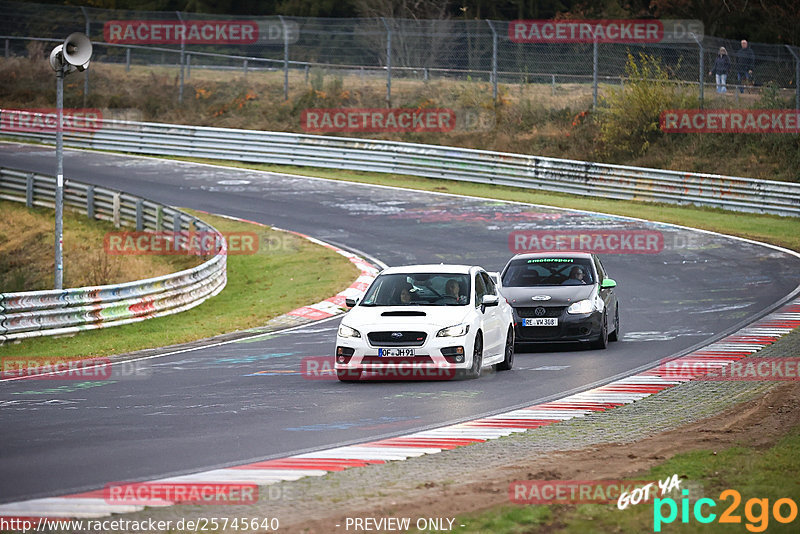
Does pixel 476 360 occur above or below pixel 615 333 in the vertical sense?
above

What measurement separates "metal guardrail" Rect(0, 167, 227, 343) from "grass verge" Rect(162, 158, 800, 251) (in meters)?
10.6

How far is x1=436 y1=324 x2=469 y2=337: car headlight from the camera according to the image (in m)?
14.1

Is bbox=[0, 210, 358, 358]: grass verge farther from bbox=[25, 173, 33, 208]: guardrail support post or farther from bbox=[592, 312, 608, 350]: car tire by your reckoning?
bbox=[592, 312, 608, 350]: car tire

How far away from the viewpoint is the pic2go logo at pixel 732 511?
21.8ft

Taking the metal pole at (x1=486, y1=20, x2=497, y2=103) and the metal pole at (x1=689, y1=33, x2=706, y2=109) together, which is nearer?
the metal pole at (x1=689, y1=33, x2=706, y2=109)

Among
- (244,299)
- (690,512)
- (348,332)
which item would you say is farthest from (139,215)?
(690,512)

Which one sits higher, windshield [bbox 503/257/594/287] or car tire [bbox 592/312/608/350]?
windshield [bbox 503/257/594/287]

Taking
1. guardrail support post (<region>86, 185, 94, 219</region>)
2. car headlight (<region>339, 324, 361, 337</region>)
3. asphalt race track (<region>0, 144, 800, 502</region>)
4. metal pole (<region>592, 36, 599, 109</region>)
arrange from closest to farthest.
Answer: asphalt race track (<region>0, 144, 800, 502</region>) → car headlight (<region>339, 324, 361, 337</region>) → guardrail support post (<region>86, 185, 94, 219</region>) → metal pole (<region>592, 36, 599, 109</region>)

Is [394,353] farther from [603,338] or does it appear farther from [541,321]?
→ [603,338]

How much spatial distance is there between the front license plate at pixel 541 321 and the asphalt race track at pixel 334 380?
48 centimetres

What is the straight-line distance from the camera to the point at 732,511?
A: 6.88m

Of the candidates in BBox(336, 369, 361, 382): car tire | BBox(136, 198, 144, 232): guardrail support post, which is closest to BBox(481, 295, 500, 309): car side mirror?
BBox(336, 369, 361, 382): car tire

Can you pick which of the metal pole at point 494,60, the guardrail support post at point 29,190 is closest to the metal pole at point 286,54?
the metal pole at point 494,60

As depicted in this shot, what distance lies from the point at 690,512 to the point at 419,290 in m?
8.50
